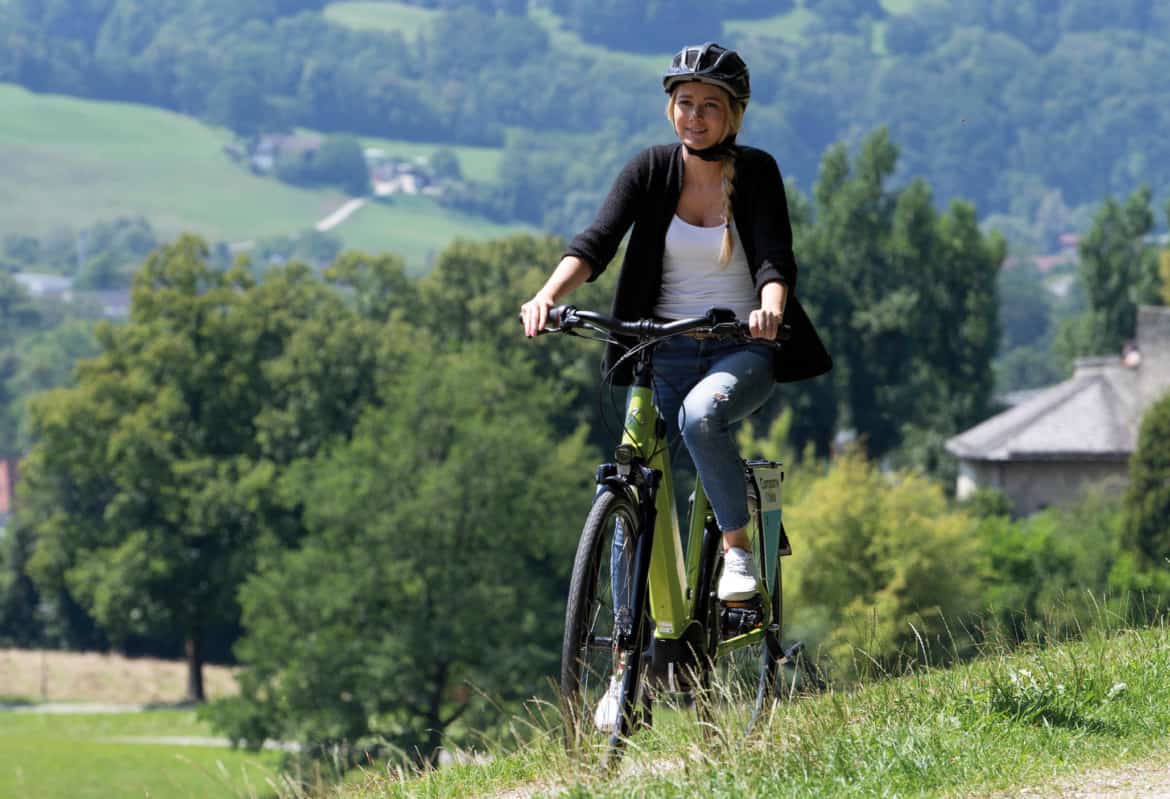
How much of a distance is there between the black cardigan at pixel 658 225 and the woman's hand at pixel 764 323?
0.22 meters

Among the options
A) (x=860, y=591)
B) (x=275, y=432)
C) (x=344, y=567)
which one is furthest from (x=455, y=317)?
(x=860, y=591)

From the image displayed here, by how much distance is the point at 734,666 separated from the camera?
674 centimetres

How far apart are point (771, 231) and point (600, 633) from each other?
144 centimetres

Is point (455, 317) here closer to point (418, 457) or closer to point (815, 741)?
point (418, 457)

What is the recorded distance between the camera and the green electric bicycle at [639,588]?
235 inches

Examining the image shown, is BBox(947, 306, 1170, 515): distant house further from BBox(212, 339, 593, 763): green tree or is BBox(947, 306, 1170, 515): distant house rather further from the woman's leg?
the woman's leg

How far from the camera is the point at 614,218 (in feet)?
20.5

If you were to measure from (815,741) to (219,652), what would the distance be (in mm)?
64773

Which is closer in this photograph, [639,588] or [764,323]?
[764,323]

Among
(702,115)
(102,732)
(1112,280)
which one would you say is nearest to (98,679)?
(102,732)

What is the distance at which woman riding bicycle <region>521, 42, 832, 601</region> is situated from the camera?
6215 millimetres

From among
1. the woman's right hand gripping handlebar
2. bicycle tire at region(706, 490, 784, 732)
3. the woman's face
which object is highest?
the woman's face

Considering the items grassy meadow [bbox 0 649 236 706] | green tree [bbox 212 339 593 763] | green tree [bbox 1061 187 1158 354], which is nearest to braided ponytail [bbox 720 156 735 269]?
green tree [bbox 212 339 593 763]

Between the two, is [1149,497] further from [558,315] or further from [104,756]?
[558,315]
